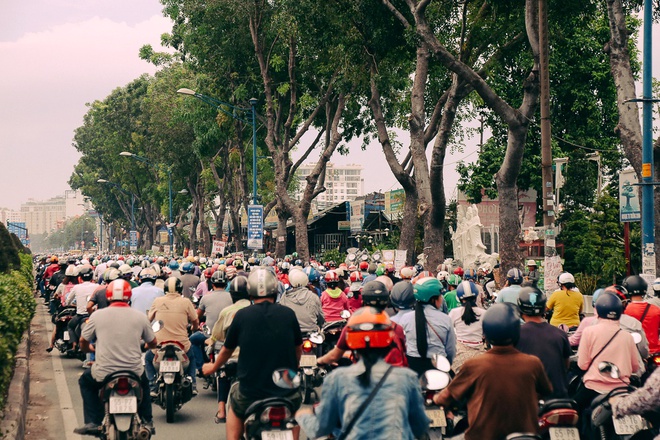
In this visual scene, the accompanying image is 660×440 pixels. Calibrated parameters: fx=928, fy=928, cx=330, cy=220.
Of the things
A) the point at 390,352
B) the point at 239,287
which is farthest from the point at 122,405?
the point at 390,352

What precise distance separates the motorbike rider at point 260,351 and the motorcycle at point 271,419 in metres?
0.13

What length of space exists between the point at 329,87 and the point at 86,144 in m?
51.2

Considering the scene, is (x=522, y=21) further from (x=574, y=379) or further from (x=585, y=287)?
(x=574, y=379)

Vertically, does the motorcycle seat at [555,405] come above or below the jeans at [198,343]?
above

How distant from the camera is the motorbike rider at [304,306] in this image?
10.9m

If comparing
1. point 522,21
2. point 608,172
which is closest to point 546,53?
point 522,21

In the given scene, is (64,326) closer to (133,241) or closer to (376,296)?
(376,296)

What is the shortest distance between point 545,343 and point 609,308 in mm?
718

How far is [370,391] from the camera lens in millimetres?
4355

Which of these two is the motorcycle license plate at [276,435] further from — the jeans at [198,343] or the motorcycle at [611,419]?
the jeans at [198,343]

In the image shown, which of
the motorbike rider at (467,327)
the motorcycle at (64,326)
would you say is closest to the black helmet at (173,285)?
the motorbike rider at (467,327)

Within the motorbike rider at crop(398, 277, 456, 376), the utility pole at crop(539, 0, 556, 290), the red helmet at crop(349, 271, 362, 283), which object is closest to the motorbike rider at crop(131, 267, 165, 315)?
the red helmet at crop(349, 271, 362, 283)

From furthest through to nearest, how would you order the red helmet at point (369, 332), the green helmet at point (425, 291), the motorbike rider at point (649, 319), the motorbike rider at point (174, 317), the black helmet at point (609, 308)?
the motorbike rider at point (174, 317) → the motorbike rider at point (649, 319) → the green helmet at point (425, 291) → the black helmet at point (609, 308) → the red helmet at point (369, 332)

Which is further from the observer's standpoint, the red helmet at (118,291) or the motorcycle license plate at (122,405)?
the red helmet at (118,291)
